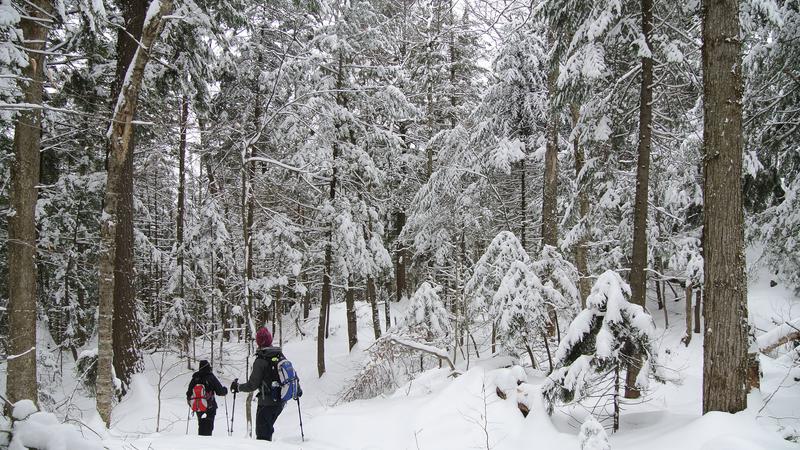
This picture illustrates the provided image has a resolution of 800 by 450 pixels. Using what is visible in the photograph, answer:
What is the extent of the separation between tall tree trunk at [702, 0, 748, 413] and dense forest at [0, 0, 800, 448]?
0.02 meters

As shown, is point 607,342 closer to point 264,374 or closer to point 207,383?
point 264,374

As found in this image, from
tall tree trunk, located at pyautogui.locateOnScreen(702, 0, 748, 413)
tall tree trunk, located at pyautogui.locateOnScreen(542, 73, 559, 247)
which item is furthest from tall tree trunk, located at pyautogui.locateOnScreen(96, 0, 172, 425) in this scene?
tall tree trunk, located at pyautogui.locateOnScreen(542, 73, 559, 247)

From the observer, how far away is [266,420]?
683 centimetres

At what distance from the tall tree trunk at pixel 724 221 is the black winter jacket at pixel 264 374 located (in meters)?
5.58

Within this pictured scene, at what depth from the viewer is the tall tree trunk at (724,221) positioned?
15.8 feet

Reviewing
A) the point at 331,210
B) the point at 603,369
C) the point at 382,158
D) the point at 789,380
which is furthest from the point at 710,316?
the point at 382,158

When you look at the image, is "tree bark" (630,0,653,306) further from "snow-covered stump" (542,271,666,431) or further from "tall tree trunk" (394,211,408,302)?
"tall tree trunk" (394,211,408,302)

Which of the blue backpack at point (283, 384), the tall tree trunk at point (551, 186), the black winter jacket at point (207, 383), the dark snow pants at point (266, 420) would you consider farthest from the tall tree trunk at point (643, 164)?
the black winter jacket at point (207, 383)

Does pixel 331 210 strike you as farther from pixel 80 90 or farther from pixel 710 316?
pixel 710 316

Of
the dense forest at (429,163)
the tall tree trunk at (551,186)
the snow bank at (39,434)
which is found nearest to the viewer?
the snow bank at (39,434)

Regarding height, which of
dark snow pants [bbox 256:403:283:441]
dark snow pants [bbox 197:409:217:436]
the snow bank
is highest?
the snow bank

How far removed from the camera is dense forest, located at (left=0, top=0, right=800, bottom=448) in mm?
5402

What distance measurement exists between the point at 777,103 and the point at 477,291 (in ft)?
21.6

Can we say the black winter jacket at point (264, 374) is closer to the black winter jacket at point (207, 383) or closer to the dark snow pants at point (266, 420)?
the dark snow pants at point (266, 420)
